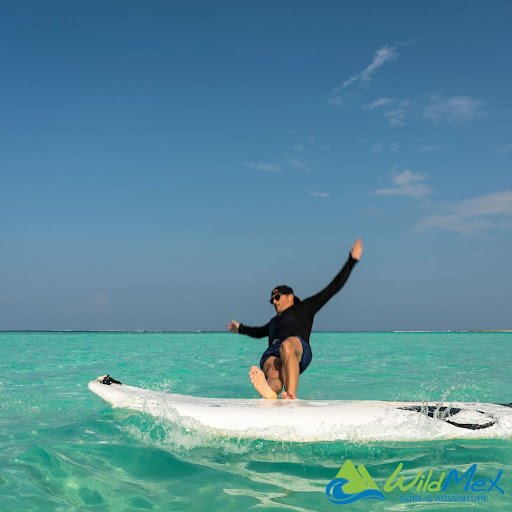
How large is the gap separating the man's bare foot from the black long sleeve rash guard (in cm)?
55

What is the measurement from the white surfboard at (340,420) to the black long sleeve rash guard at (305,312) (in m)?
0.82

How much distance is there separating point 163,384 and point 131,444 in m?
5.99

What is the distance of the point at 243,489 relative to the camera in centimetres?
357

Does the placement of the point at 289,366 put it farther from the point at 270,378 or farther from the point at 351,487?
the point at 351,487

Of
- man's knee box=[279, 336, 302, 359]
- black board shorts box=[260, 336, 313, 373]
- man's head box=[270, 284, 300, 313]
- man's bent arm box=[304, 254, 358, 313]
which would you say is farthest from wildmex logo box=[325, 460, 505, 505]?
man's head box=[270, 284, 300, 313]

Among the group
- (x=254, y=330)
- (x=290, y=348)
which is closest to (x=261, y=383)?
(x=290, y=348)

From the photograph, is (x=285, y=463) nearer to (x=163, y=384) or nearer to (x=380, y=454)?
(x=380, y=454)

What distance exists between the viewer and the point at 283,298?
6137mm

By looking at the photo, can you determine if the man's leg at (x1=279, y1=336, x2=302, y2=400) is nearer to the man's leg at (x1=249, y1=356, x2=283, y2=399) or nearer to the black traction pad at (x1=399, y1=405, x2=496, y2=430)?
the man's leg at (x1=249, y1=356, x2=283, y2=399)

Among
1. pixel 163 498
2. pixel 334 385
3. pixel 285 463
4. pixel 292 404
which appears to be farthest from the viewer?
pixel 334 385

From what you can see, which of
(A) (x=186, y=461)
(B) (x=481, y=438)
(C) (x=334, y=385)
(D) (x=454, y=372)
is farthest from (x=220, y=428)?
(D) (x=454, y=372)

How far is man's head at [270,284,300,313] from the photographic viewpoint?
6133mm

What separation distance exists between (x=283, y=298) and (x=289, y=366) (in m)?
0.86

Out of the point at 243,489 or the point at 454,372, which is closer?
the point at 243,489
